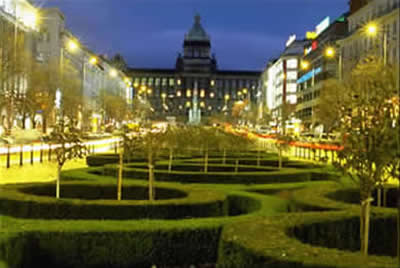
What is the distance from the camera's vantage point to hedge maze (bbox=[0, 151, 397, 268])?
29.0ft

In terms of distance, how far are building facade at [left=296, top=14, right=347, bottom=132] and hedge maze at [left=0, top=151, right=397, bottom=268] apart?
86225mm

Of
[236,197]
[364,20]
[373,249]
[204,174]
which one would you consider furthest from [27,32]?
[373,249]

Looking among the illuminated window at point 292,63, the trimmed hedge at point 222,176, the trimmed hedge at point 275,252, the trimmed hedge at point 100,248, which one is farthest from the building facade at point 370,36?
the illuminated window at point 292,63

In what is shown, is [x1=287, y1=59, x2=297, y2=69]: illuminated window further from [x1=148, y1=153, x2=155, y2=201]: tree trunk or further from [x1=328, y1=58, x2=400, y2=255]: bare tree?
[x1=328, y1=58, x2=400, y2=255]: bare tree

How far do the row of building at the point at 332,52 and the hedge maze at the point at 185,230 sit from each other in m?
32.8

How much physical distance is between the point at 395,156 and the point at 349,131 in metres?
1.77

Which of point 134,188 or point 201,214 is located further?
point 134,188

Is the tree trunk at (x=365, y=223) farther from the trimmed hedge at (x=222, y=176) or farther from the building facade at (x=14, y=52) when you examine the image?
the building facade at (x=14, y=52)

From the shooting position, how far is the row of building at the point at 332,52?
7900 cm

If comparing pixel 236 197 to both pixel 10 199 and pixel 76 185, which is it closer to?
pixel 76 185

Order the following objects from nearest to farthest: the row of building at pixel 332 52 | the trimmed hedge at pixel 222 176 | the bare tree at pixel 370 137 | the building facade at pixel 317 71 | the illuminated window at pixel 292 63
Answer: the bare tree at pixel 370 137, the trimmed hedge at pixel 222 176, the row of building at pixel 332 52, the building facade at pixel 317 71, the illuminated window at pixel 292 63

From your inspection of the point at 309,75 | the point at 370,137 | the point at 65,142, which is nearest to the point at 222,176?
the point at 65,142

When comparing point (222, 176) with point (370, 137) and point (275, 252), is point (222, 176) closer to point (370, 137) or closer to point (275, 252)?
point (370, 137)

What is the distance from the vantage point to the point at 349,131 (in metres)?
10.6
